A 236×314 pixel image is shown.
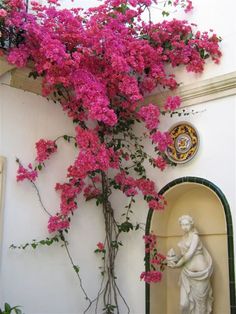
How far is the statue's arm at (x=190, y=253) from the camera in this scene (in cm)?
467

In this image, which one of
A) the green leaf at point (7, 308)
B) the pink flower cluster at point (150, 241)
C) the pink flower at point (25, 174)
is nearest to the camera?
the green leaf at point (7, 308)

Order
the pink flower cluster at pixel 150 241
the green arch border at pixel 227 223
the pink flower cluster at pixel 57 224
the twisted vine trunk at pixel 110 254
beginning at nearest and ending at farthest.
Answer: the green arch border at pixel 227 223
the pink flower cluster at pixel 57 224
the pink flower cluster at pixel 150 241
the twisted vine trunk at pixel 110 254

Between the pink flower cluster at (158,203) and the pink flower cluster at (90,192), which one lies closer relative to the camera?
the pink flower cluster at (158,203)

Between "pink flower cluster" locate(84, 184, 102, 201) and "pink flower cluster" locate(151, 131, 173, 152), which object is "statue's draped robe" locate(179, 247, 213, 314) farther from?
"pink flower cluster" locate(84, 184, 102, 201)

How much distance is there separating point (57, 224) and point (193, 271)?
1.51 metres

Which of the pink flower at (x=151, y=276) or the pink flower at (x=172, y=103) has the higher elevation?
the pink flower at (x=172, y=103)

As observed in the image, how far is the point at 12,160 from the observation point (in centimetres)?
474

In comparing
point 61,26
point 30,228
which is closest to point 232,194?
point 30,228

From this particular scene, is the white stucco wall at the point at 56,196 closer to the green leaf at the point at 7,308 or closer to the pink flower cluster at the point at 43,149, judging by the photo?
the pink flower cluster at the point at 43,149

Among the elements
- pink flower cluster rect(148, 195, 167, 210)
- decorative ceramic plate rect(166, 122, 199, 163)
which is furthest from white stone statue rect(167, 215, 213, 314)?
decorative ceramic plate rect(166, 122, 199, 163)

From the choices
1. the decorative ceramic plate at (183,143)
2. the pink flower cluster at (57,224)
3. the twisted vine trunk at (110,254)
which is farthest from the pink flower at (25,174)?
the decorative ceramic plate at (183,143)

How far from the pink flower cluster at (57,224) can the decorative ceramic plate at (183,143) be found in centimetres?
136

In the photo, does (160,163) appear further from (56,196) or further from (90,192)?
(56,196)

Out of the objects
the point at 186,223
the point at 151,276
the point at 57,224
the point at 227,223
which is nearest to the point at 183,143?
the point at 186,223
